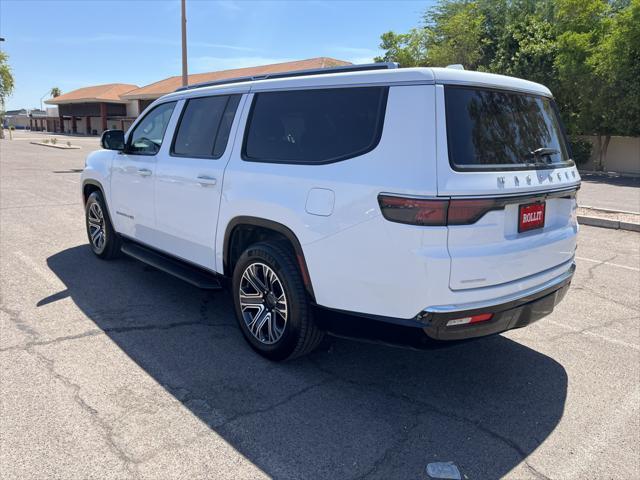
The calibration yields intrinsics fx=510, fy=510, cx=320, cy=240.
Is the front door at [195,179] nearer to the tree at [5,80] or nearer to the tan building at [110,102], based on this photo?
the tan building at [110,102]

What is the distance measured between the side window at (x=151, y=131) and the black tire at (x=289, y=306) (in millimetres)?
1903

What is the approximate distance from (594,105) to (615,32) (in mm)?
2751

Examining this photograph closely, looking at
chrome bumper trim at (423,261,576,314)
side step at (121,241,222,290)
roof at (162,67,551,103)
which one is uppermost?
roof at (162,67,551,103)

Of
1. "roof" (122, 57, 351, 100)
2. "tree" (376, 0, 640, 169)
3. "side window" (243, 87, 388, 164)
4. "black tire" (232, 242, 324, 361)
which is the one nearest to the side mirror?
"side window" (243, 87, 388, 164)

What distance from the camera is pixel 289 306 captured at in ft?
11.4

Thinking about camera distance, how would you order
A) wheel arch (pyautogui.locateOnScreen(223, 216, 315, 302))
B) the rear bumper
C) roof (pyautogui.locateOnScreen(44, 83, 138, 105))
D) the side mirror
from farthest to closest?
roof (pyautogui.locateOnScreen(44, 83, 138, 105))
the side mirror
wheel arch (pyautogui.locateOnScreen(223, 216, 315, 302))
the rear bumper

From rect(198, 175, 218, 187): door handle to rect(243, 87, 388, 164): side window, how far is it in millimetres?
365

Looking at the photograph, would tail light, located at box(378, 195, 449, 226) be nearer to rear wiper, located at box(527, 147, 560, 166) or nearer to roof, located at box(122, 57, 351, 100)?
rear wiper, located at box(527, 147, 560, 166)

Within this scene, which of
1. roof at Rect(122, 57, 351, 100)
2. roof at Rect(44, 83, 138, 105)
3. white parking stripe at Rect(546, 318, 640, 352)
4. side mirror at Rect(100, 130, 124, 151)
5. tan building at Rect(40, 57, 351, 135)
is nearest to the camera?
white parking stripe at Rect(546, 318, 640, 352)

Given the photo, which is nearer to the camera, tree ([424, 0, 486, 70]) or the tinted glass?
the tinted glass

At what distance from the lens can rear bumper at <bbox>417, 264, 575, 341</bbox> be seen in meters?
2.82

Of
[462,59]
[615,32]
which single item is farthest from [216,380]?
[462,59]

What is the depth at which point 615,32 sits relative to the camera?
63.2 ft

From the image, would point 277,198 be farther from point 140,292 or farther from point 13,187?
point 13,187
